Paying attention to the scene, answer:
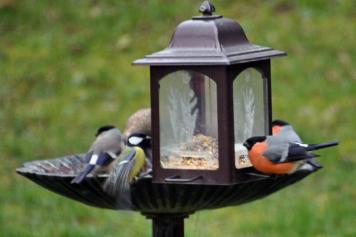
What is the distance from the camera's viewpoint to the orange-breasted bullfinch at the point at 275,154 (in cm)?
386

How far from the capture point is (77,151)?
26.2 feet

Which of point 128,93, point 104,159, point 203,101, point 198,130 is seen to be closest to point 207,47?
point 203,101

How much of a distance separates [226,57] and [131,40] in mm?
5978

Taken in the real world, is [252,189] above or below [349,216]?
above

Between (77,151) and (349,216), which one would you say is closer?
(349,216)

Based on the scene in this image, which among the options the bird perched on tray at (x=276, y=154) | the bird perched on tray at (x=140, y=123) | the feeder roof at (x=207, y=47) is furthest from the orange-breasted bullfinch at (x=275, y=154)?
the bird perched on tray at (x=140, y=123)

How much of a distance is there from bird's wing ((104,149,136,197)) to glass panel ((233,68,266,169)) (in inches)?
16.1

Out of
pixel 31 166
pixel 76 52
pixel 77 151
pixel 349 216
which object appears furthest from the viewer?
pixel 76 52

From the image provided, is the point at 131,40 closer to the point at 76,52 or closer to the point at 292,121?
the point at 76,52

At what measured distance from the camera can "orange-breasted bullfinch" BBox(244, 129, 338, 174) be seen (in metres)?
3.86

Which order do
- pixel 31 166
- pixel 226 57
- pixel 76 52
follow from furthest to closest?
pixel 76 52 → pixel 31 166 → pixel 226 57

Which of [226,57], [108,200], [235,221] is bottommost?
[235,221]

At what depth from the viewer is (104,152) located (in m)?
4.34

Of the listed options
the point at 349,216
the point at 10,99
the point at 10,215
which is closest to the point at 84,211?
the point at 10,215
